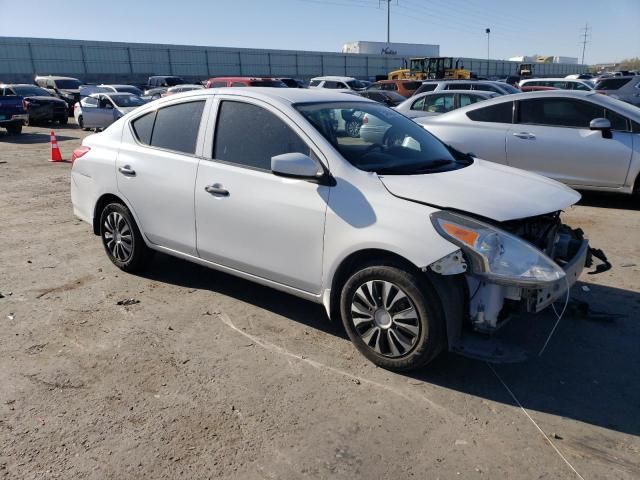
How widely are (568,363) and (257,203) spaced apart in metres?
2.42

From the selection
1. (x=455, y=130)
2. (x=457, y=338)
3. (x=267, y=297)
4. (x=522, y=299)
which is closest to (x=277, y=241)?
(x=267, y=297)

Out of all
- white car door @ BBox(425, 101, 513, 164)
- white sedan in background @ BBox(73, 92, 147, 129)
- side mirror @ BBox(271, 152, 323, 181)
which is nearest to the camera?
side mirror @ BBox(271, 152, 323, 181)

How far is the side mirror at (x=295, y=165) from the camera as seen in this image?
3.55 metres

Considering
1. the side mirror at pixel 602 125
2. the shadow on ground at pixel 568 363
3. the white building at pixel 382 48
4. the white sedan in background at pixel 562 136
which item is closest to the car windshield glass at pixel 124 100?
the white sedan in background at pixel 562 136

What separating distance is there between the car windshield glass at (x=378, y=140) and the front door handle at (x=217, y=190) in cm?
83

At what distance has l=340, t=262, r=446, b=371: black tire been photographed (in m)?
3.25

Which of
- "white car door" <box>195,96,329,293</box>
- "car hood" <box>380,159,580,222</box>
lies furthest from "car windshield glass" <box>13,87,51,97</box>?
"car hood" <box>380,159,580,222</box>

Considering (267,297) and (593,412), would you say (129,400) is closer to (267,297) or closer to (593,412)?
(267,297)

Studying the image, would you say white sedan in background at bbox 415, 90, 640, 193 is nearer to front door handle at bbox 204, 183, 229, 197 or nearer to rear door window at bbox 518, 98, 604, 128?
rear door window at bbox 518, 98, 604, 128

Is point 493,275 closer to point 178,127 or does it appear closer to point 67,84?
point 178,127

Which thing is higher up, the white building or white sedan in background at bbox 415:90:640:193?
the white building

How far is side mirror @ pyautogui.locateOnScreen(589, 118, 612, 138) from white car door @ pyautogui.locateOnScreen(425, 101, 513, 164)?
1.16 meters

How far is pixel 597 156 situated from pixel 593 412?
5.25 metres

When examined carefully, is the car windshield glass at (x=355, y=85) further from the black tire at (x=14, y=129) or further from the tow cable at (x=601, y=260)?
the tow cable at (x=601, y=260)
